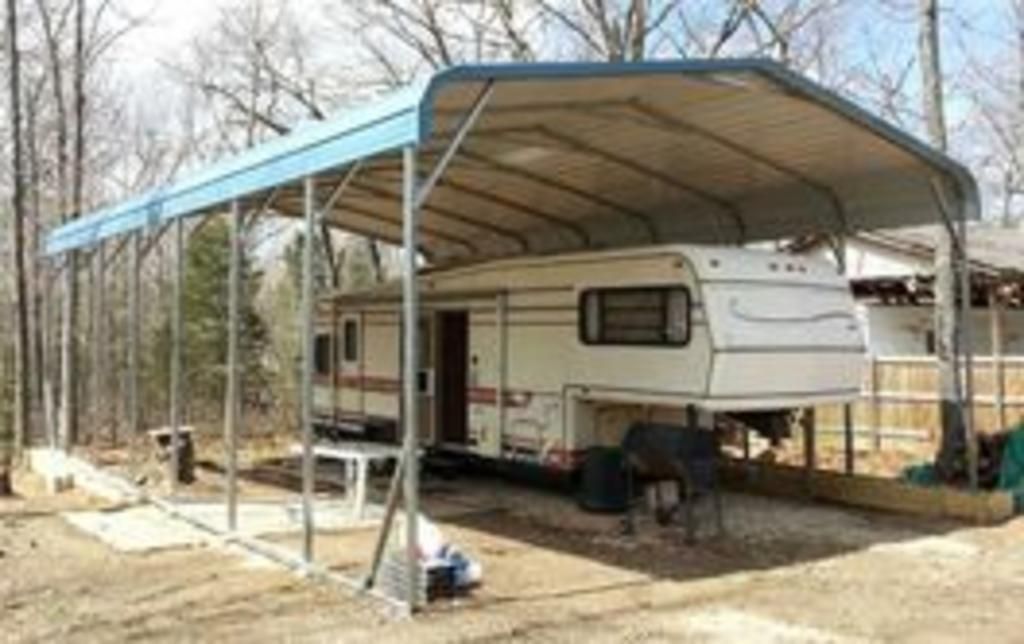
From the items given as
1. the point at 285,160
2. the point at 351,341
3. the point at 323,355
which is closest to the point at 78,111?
the point at 323,355

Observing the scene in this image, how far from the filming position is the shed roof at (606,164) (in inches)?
405

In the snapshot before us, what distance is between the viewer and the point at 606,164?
14.3 m

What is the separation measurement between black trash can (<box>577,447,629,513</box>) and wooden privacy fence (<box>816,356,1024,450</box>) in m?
7.34

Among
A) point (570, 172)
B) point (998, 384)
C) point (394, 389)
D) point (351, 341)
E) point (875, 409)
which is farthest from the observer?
point (875, 409)

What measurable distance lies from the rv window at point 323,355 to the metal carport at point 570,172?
177 cm

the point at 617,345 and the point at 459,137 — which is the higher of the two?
the point at 459,137

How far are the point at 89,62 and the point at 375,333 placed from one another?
16045 millimetres

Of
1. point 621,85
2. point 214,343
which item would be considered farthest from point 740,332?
point 214,343

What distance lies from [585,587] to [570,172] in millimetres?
5965

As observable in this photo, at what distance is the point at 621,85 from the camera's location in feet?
36.1

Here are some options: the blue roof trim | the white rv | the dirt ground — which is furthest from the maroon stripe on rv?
the blue roof trim

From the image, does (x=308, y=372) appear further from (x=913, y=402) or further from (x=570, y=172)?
(x=913, y=402)

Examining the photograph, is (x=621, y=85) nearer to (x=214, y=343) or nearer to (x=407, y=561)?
(x=407, y=561)

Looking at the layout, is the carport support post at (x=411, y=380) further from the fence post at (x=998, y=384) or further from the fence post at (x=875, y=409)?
the fence post at (x=875, y=409)
